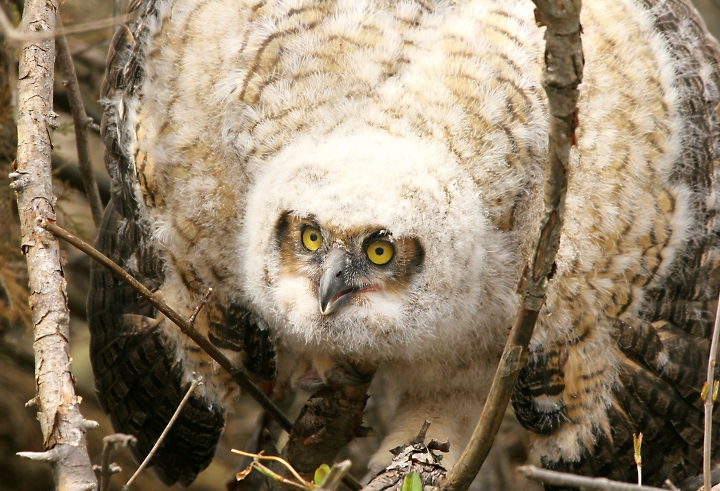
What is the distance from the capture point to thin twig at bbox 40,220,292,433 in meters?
2.22

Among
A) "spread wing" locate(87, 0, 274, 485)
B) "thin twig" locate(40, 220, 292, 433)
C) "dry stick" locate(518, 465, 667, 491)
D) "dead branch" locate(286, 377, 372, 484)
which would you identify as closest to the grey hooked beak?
"thin twig" locate(40, 220, 292, 433)

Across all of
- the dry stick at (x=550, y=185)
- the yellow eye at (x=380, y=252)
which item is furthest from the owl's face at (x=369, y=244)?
the dry stick at (x=550, y=185)

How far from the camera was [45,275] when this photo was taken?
2281 millimetres

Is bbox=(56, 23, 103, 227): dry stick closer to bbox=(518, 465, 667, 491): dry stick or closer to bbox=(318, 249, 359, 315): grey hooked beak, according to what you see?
bbox=(318, 249, 359, 315): grey hooked beak

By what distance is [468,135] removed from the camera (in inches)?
111

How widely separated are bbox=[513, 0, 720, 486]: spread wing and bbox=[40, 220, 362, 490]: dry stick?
0.83m

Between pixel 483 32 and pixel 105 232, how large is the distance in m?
1.71

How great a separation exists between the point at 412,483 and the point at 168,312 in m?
0.87

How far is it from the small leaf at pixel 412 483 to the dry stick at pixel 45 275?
2.58 ft

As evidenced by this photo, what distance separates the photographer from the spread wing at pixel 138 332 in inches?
129

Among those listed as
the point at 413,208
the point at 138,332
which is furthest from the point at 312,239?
the point at 138,332

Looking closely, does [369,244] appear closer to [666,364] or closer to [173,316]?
[173,316]

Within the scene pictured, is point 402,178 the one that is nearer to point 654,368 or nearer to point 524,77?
point 524,77

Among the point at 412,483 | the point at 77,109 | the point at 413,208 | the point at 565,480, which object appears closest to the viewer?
the point at 565,480
